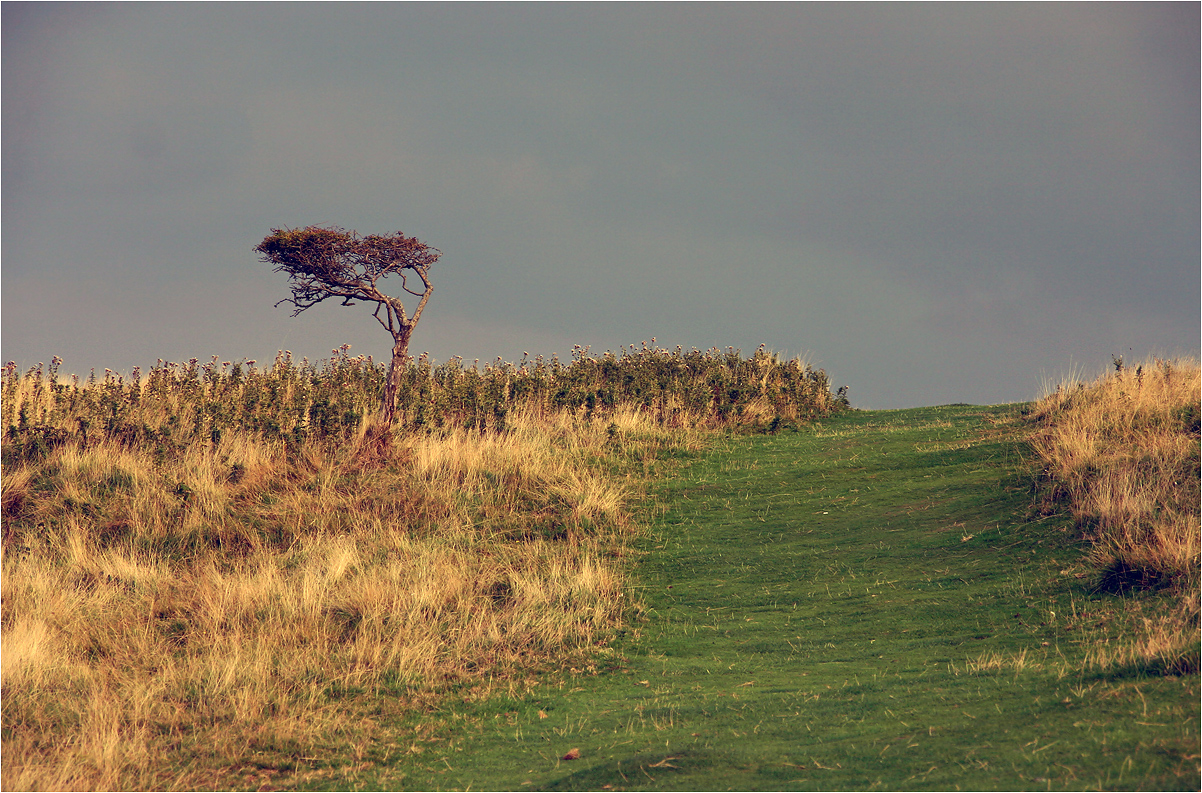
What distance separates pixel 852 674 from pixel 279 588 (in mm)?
6397

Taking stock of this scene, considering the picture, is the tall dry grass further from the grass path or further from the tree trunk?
the tree trunk

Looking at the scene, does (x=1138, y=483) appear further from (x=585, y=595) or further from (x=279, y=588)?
(x=279, y=588)

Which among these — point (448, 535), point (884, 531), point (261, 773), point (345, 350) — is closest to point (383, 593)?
point (448, 535)

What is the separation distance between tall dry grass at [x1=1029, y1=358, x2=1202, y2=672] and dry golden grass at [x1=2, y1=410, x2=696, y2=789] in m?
4.98

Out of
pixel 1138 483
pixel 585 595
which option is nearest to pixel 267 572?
pixel 585 595

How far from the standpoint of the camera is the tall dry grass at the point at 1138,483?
7391 mm

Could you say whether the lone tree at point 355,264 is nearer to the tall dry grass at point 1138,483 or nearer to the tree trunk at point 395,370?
the tree trunk at point 395,370

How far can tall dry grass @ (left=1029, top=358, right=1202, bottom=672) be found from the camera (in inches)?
291

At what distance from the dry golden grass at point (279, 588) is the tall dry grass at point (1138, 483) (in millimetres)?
4984

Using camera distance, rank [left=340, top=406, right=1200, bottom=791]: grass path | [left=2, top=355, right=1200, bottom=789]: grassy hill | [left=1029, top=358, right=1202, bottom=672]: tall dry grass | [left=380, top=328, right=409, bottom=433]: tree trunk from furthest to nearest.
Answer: [left=380, top=328, right=409, bottom=433]: tree trunk < [left=1029, top=358, right=1202, bottom=672]: tall dry grass < [left=2, top=355, right=1200, bottom=789]: grassy hill < [left=340, top=406, right=1200, bottom=791]: grass path

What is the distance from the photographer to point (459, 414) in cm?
1861

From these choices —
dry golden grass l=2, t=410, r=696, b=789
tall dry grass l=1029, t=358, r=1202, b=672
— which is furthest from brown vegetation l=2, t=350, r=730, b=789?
tall dry grass l=1029, t=358, r=1202, b=672

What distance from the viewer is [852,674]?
7.88m

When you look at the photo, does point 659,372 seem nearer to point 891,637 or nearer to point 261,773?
point 891,637
